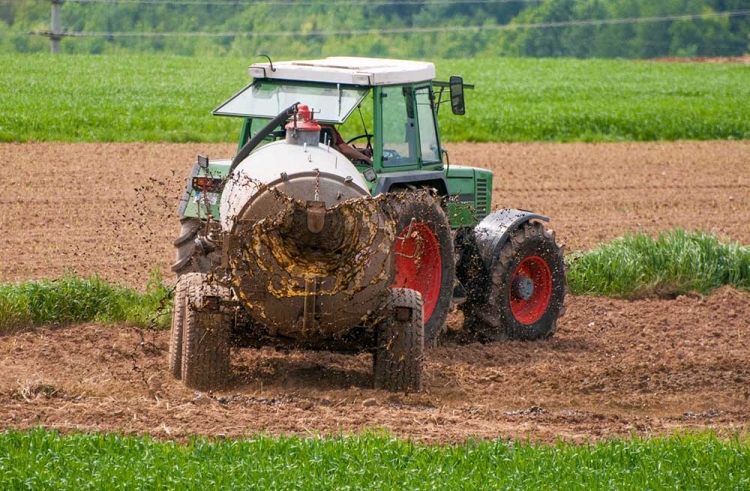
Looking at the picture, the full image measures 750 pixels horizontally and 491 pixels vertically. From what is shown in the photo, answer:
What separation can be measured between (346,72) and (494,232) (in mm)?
1880

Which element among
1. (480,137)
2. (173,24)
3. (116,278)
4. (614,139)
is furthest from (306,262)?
(173,24)

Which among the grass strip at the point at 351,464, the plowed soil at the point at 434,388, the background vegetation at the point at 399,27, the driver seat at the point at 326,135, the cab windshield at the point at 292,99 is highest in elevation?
the background vegetation at the point at 399,27

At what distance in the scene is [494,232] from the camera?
9.76 meters

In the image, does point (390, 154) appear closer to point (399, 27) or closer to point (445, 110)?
point (445, 110)

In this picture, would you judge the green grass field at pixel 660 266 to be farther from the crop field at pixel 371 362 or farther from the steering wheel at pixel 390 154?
the steering wheel at pixel 390 154

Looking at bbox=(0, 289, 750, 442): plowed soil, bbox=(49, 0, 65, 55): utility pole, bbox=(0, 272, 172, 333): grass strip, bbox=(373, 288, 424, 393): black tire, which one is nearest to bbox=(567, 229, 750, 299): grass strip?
bbox=(0, 289, 750, 442): plowed soil

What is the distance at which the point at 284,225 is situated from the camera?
7.19 m

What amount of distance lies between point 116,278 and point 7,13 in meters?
52.2

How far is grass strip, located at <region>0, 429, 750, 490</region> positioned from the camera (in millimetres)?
5730

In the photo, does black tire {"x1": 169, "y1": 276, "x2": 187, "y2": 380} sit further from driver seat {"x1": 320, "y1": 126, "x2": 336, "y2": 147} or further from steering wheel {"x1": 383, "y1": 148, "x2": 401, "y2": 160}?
steering wheel {"x1": 383, "y1": 148, "x2": 401, "y2": 160}

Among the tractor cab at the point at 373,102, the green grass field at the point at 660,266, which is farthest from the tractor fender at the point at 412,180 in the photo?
the green grass field at the point at 660,266

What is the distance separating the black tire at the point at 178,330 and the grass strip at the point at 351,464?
1.52 meters

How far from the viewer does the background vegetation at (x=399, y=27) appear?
5981 cm

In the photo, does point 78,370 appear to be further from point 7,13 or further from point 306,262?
point 7,13
